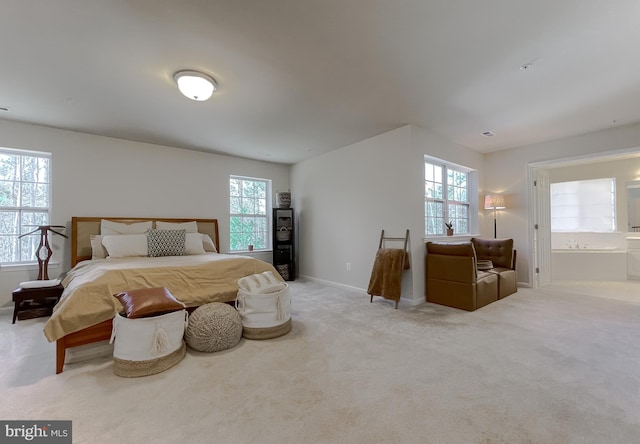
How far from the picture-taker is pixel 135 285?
245 centimetres

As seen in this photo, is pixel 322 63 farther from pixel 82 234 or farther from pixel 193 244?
pixel 82 234

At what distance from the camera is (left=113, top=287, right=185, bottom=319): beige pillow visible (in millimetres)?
2006

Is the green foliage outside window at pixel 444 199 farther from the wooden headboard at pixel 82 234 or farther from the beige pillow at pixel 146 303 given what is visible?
the wooden headboard at pixel 82 234

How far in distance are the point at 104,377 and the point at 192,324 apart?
2.05 ft

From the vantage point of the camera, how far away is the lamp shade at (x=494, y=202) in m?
4.69

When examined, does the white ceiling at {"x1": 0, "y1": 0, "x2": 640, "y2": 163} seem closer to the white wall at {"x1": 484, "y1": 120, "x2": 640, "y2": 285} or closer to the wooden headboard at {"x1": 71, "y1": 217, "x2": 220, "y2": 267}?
the white wall at {"x1": 484, "y1": 120, "x2": 640, "y2": 285}

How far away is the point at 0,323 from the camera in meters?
2.99

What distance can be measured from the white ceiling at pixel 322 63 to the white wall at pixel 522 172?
36 cm

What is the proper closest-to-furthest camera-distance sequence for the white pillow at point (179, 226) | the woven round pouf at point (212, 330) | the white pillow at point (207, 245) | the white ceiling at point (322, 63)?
the white ceiling at point (322, 63) → the woven round pouf at point (212, 330) → the white pillow at point (179, 226) → the white pillow at point (207, 245)

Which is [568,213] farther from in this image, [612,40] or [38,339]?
[38,339]

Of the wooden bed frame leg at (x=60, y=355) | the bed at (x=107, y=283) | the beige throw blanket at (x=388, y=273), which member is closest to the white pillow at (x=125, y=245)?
the bed at (x=107, y=283)

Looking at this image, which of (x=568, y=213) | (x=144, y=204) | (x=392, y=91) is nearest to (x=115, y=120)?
(x=144, y=204)

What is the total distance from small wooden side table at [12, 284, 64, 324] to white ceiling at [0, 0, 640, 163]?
2.06 m

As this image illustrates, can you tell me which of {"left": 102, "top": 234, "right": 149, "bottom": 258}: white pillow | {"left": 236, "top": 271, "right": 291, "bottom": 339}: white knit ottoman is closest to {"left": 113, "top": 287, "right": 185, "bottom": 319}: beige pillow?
{"left": 236, "top": 271, "right": 291, "bottom": 339}: white knit ottoman
